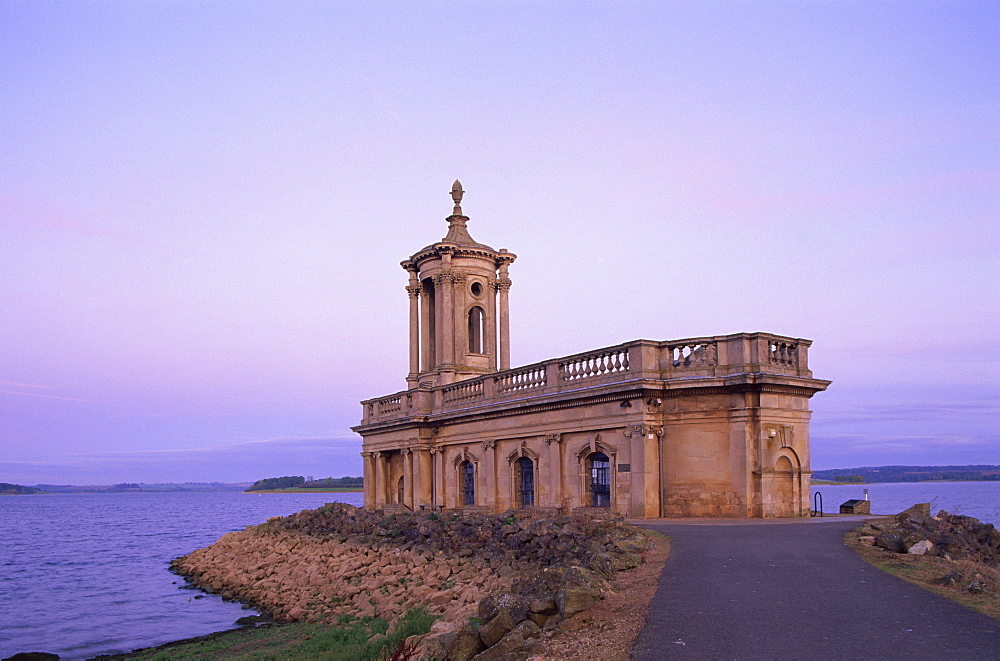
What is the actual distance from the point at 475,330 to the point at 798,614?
1252 inches

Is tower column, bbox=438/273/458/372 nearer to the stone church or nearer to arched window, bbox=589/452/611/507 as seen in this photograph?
the stone church

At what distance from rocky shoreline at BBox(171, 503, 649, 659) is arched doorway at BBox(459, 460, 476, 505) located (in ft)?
12.2

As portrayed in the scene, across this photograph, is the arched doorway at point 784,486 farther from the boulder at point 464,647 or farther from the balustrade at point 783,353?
the boulder at point 464,647

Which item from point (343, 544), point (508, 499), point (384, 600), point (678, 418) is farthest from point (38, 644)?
point (678, 418)

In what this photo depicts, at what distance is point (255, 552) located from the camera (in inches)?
1487

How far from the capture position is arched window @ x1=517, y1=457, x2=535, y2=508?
30.6 meters

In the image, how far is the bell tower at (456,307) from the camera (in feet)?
131

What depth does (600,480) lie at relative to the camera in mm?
27109

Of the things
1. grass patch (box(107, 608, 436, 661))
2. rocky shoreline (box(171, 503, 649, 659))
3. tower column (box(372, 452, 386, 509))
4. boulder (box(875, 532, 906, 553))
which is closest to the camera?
rocky shoreline (box(171, 503, 649, 659))

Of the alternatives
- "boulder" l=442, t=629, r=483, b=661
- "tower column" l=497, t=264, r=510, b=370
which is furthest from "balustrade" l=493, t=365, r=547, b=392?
"boulder" l=442, t=629, r=483, b=661

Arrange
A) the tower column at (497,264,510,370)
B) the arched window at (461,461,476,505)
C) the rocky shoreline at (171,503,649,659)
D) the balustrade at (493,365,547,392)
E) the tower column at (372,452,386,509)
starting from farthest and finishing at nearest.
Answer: the tower column at (372,452,386,509) → the tower column at (497,264,510,370) → the arched window at (461,461,476,505) → the balustrade at (493,365,547,392) → the rocky shoreline at (171,503,649,659)

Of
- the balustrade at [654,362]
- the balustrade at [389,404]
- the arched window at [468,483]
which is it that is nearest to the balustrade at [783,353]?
the balustrade at [654,362]

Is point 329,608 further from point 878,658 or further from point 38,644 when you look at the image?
point 878,658

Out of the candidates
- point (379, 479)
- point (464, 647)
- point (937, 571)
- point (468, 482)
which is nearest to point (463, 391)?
point (468, 482)
